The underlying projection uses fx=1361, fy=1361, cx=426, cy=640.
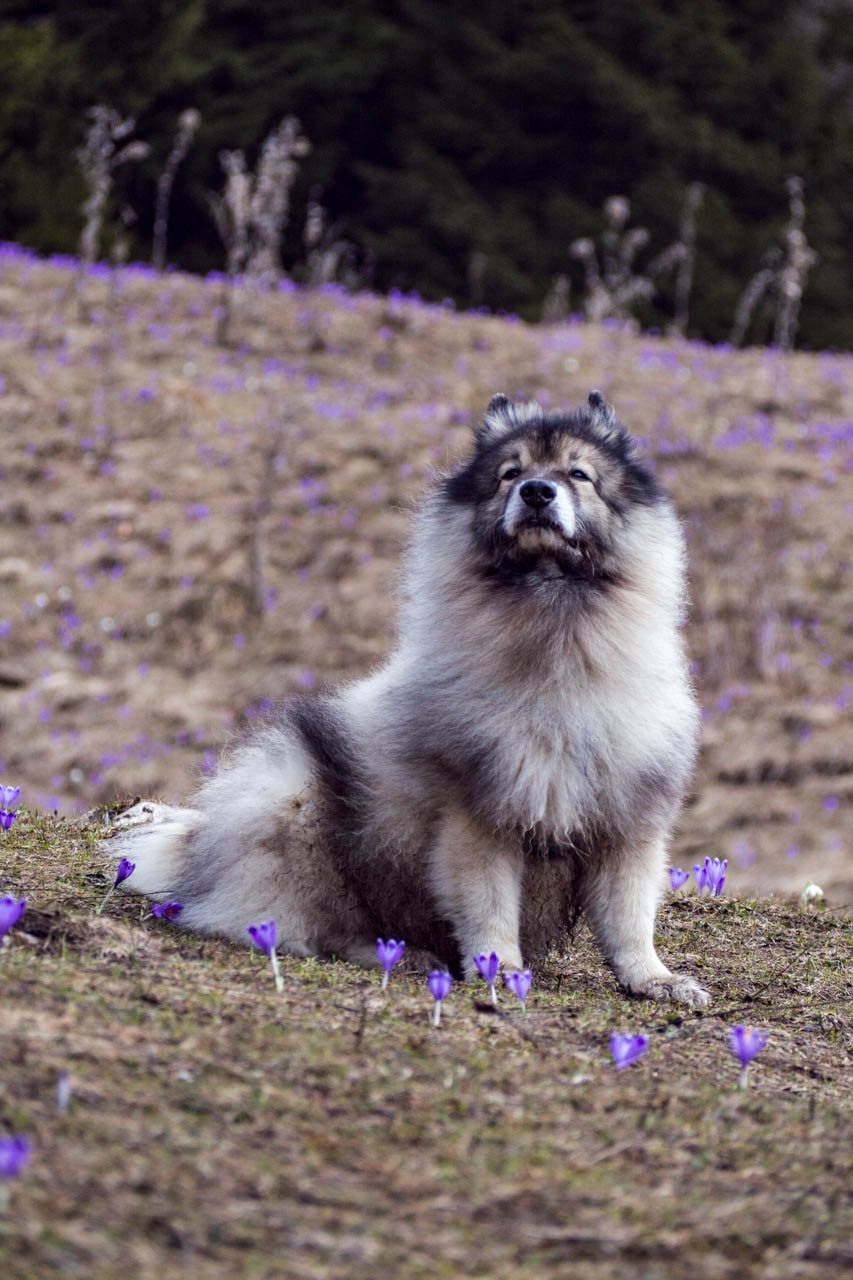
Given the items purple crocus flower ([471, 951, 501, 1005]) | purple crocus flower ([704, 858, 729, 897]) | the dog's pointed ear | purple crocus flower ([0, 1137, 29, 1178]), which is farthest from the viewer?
purple crocus flower ([704, 858, 729, 897])

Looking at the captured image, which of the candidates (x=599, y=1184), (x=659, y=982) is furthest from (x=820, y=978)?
(x=599, y=1184)

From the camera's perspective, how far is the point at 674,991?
4145mm

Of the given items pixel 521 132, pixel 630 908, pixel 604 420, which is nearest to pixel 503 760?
pixel 630 908

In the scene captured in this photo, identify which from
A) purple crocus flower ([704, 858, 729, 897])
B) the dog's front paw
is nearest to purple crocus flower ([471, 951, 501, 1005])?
the dog's front paw

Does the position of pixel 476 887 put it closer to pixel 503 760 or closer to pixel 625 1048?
pixel 503 760

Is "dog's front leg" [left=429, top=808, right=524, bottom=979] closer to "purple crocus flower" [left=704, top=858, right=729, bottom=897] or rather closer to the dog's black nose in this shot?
the dog's black nose

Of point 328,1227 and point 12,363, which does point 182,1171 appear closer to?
point 328,1227

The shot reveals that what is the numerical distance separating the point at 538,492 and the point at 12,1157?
264 cm

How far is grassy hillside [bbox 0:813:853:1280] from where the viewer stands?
7.13 ft

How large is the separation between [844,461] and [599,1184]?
38.7ft

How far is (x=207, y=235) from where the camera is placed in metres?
23.6

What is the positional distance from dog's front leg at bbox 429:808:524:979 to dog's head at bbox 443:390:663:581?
2.89 feet

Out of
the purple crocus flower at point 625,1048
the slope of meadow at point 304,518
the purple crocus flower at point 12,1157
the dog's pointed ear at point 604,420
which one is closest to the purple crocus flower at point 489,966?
the purple crocus flower at point 625,1048

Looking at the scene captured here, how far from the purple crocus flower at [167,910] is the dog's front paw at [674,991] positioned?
1.46m
